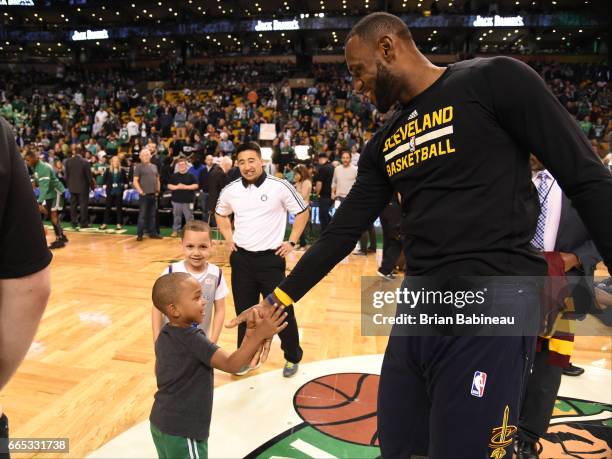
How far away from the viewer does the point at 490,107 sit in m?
1.26

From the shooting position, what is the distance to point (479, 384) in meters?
1.20

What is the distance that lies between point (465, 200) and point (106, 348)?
12.7 ft

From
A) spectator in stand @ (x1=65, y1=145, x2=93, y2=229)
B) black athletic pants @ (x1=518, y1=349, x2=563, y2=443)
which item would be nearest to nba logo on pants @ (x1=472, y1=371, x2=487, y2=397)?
black athletic pants @ (x1=518, y1=349, x2=563, y2=443)

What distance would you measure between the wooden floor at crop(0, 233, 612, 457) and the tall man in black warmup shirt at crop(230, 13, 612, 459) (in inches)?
90.5

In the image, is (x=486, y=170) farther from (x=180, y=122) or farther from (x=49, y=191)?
(x=180, y=122)

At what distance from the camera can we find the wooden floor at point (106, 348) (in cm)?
308

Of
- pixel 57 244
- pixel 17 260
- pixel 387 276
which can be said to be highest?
pixel 17 260

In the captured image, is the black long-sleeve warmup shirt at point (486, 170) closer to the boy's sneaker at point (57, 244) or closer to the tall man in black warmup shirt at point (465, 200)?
the tall man in black warmup shirt at point (465, 200)

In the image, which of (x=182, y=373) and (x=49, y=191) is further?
(x=49, y=191)

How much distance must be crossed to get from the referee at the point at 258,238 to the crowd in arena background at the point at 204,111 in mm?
6832

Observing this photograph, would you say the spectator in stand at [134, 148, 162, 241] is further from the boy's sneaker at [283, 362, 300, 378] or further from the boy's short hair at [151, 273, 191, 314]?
the boy's short hair at [151, 273, 191, 314]

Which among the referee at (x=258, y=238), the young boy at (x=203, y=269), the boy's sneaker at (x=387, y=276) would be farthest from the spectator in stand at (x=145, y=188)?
the young boy at (x=203, y=269)

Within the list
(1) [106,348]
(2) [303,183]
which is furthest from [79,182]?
(1) [106,348]

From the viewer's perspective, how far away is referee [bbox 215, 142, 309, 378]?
12.0 feet
